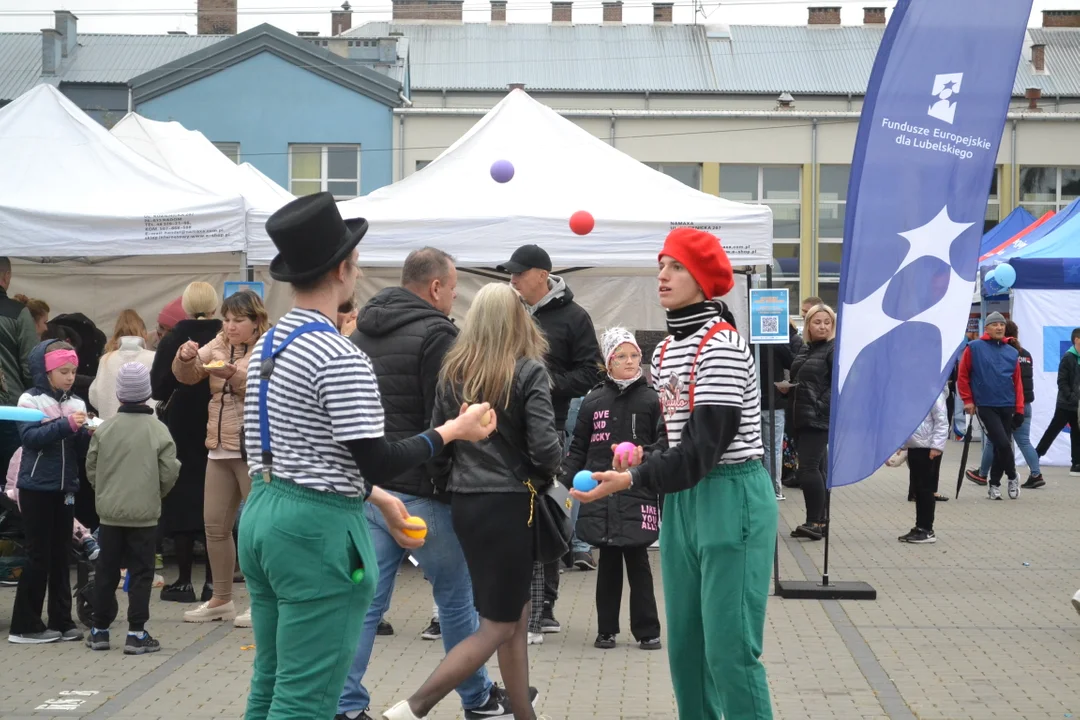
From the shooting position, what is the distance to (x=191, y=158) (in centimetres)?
1365

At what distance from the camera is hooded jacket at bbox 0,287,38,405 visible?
8.44 metres

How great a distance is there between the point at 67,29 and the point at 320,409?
4456 cm

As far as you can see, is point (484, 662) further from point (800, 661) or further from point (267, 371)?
point (800, 661)

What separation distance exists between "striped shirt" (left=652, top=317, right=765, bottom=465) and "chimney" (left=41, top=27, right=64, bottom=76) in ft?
136

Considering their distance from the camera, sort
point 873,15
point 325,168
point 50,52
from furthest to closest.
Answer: point 873,15, point 50,52, point 325,168

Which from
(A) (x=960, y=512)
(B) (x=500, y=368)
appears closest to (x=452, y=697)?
(B) (x=500, y=368)

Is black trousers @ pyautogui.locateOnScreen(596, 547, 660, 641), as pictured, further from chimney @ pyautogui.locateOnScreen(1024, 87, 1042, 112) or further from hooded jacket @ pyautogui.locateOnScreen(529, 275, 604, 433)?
chimney @ pyautogui.locateOnScreen(1024, 87, 1042, 112)

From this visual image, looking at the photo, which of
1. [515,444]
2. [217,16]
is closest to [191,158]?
[515,444]

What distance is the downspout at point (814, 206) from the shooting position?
3859cm

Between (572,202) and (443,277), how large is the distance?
4938 mm

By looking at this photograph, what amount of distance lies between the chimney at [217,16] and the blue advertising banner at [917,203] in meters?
50.6

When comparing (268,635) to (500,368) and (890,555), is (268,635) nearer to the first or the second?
(500,368)

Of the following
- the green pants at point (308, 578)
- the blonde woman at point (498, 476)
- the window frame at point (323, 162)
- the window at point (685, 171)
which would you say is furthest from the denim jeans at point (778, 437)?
the window at point (685, 171)

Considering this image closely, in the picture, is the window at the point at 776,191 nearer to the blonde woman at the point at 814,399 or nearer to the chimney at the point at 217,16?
the chimney at the point at 217,16
